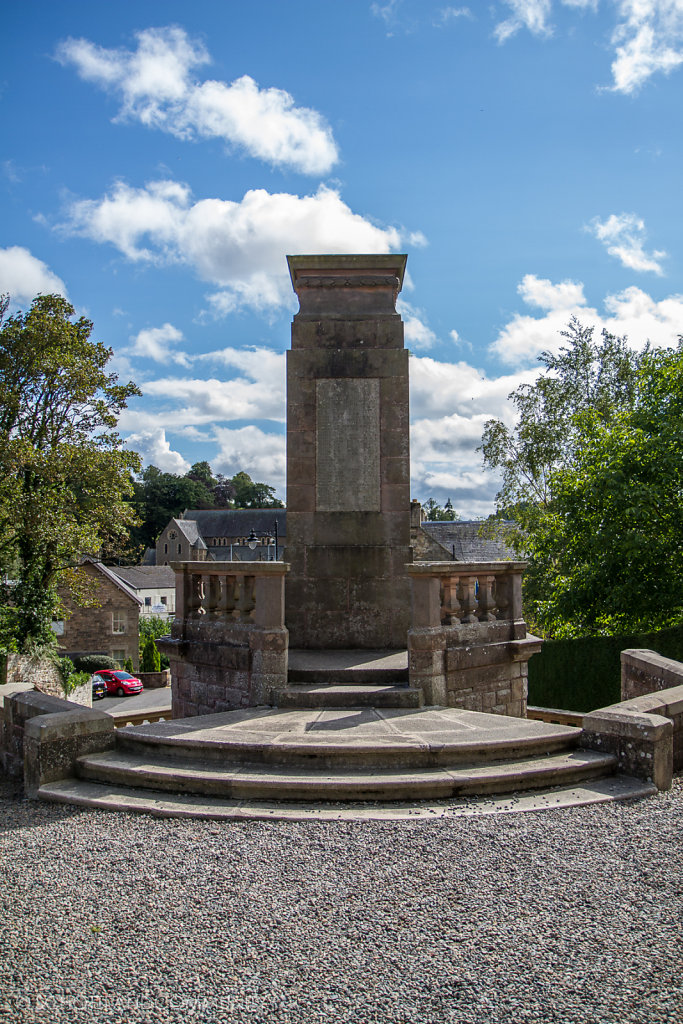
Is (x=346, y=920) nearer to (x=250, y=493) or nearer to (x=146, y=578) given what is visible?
(x=146, y=578)

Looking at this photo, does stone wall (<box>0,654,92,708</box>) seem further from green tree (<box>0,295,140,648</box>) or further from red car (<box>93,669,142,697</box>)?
red car (<box>93,669,142,697</box>)

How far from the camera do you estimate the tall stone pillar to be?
8.93 m

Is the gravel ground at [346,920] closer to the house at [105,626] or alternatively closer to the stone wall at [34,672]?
the stone wall at [34,672]

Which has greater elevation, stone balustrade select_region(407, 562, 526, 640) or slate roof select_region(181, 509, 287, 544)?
slate roof select_region(181, 509, 287, 544)

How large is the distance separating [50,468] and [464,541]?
2430cm

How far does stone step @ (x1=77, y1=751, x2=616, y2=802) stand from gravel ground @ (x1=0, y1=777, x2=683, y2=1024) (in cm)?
37

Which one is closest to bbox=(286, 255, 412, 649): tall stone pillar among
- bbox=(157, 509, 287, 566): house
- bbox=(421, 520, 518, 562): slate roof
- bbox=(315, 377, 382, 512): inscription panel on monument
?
bbox=(315, 377, 382, 512): inscription panel on monument

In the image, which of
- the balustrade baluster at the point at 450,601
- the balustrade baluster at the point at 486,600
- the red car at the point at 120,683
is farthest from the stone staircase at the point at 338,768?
the red car at the point at 120,683

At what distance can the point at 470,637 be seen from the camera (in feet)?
24.2

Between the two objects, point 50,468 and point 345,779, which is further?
point 50,468

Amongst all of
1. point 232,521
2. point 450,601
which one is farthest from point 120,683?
point 232,521

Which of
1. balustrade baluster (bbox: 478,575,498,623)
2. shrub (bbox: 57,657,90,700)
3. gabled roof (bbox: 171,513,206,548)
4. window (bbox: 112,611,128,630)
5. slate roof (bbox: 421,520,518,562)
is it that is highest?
gabled roof (bbox: 171,513,206,548)

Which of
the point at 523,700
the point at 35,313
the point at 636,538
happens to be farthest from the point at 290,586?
the point at 35,313

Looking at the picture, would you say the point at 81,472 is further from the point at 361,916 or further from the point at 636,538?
the point at 361,916
